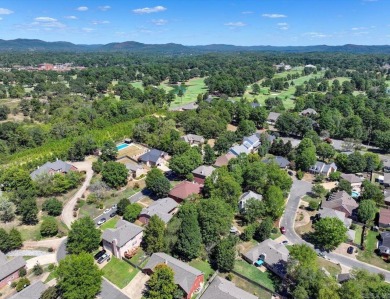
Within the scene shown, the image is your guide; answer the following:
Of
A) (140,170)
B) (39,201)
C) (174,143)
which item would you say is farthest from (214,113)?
(39,201)

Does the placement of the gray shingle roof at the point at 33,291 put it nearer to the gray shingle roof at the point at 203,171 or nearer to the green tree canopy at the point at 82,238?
the green tree canopy at the point at 82,238

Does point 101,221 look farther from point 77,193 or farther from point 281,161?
point 281,161

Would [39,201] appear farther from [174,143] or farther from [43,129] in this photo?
[43,129]

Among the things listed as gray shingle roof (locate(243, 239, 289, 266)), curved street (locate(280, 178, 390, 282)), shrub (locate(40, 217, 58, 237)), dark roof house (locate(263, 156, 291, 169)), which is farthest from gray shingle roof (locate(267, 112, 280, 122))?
shrub (locate(40, 217, 58, 237))

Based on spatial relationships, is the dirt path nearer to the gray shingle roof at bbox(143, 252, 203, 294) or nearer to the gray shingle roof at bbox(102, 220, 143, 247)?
the gray shingle roof at bbox(102, 220, 143, 247)

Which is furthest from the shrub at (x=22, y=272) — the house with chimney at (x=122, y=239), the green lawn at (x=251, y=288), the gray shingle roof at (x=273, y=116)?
the gray shingle roof at (x=273, y=116)

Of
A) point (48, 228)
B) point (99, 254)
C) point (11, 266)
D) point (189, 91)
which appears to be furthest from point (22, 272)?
point (189, 91)
